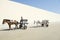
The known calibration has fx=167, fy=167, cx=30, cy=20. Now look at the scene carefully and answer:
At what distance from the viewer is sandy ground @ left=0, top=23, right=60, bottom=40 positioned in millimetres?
3215

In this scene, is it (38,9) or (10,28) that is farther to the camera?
(38,9)

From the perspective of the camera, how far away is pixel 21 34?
3.34 meters

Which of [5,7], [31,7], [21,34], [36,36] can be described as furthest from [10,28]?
[31,7]

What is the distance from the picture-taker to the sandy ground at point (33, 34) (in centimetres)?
322

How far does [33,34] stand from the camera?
340 centimetres

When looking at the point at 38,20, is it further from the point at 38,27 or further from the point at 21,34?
the point at 21,34

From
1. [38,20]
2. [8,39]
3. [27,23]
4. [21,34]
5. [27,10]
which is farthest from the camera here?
[27,10]

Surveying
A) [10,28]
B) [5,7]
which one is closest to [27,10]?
[5,7]

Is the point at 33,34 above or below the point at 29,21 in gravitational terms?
below

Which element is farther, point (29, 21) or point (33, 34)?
point (29, 21)

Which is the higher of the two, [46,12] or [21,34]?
[46,12]

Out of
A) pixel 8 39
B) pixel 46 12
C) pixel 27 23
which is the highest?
pixel 46 12

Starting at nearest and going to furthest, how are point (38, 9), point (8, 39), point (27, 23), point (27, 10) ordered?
point (8, 39)
point (27, 23)
point (27, 10)
point (38, 9)

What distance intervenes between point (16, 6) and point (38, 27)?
3.13 feet
